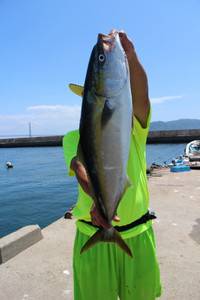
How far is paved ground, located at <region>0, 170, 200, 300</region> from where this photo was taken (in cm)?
429

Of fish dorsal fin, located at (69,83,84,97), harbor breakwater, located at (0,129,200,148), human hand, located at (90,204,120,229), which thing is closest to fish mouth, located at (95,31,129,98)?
fish dorsal fin, located at (69,83,84,97)

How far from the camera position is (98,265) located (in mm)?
2611

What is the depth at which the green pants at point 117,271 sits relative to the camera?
2607mm

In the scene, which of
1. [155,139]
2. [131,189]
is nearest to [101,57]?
[131,189]

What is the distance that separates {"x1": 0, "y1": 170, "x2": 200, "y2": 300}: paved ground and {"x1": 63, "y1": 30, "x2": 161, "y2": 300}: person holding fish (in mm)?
1695

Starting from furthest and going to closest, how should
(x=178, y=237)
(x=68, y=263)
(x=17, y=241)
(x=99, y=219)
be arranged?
1. (x=178, y=237)
2. (x=17, y=241)
3. (x=68, y=263)
4. (x=99, y=219)

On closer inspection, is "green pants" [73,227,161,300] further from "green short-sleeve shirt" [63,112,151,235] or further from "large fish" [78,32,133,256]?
"large fish" [78,32,133,256]

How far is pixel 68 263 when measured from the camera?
5141 millimetres

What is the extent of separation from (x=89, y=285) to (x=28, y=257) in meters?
2.93

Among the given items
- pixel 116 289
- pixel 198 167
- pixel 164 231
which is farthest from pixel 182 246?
pixel 198 167

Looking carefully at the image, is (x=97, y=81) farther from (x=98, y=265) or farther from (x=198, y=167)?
(x=198, y=167)

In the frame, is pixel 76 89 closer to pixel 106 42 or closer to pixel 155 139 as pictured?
pixel 106 42

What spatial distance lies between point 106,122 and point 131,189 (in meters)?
0.75

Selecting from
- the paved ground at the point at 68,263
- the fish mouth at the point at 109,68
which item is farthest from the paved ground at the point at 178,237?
the fish mouth at the point at 109,68
